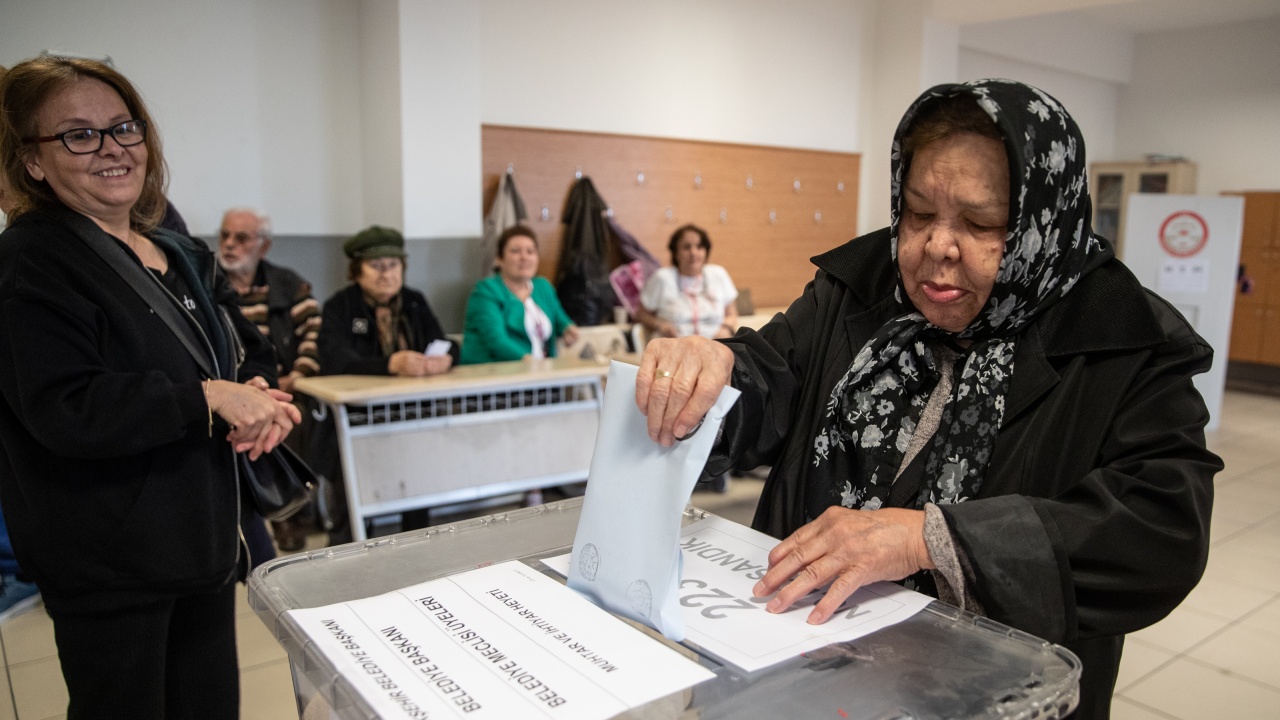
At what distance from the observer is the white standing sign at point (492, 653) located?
0.65 m

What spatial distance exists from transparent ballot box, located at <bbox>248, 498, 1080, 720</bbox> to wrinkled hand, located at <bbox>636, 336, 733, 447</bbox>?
0.65 feet

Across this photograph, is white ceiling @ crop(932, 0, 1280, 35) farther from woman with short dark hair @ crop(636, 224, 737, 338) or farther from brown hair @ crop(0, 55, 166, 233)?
brown hair @ crop(0, 55, 166, 233)


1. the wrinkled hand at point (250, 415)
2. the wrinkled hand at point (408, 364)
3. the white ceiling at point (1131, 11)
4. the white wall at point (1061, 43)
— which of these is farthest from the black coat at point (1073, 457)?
the white wall at point (1061, 43)

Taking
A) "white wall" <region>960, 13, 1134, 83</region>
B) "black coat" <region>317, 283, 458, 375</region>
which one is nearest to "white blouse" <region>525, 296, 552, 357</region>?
"black coat" <region>317, 283, 458, 375</region>

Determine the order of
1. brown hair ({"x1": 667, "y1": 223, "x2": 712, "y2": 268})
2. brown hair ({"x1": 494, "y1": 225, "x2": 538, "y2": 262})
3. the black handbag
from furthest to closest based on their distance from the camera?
brown hair ({"x1": 667, "y1": 223, "x2": 712, "y2": 268}) → brown hair ({"x1": 494, "y1": 225, "x2": 538, "y2": 262}) → the black handbag

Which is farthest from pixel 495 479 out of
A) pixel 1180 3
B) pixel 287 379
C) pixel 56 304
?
pixel 1180 3

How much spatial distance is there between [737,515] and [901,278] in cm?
345

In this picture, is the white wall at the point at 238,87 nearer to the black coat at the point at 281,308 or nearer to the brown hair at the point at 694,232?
the black coat at the point at 281,308

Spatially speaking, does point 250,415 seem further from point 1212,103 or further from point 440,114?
point 1212,103

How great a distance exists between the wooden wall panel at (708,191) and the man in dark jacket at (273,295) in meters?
1.55

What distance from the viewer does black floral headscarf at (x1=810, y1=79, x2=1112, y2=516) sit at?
957mm

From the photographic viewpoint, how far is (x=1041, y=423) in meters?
0.99

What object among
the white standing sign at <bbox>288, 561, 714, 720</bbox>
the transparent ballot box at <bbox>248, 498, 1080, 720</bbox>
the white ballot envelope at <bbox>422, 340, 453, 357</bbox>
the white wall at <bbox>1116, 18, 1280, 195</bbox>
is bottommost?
the white ballot envelope at <bbox>422, 340, 453, 357</bbox>

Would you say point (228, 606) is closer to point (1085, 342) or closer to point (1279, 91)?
point (1085, 342)
